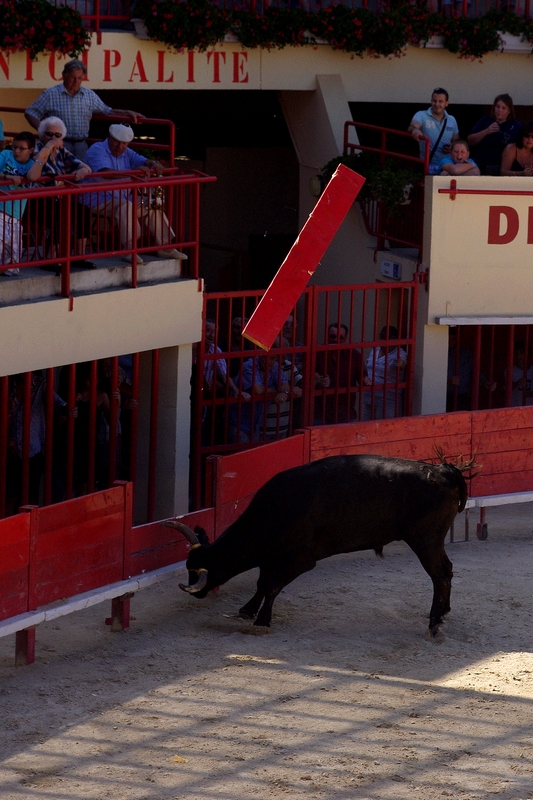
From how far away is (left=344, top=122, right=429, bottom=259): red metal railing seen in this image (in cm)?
1391

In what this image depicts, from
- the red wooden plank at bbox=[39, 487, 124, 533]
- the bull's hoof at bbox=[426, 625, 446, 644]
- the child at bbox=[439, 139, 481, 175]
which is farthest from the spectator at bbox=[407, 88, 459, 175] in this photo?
the red wooden plank at bbox=[39, 487, 124, 533]

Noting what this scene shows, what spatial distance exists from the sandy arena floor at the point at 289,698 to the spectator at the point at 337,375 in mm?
2366

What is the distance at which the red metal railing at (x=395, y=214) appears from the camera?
13906 mm

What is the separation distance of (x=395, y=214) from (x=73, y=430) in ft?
15.6

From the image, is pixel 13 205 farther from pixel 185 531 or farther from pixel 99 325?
pixel 185 531

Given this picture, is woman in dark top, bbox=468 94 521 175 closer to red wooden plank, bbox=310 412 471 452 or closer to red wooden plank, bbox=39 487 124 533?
red wooden plank, bbox=310 412 471 452

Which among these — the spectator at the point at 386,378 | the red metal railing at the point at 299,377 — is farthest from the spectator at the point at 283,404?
the spectator at the point at 386,378

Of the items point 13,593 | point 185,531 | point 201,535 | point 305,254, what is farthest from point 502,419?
point 13,593

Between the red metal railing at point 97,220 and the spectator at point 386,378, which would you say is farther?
the spectator at point 386,378

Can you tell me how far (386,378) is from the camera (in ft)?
44.2

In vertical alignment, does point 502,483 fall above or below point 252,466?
below

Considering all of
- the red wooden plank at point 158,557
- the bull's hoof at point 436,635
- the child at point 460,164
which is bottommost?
the bull's hoof at point 436,635

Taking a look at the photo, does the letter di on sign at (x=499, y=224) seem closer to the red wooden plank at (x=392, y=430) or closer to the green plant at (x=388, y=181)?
the green plant at (x=388, y=181)

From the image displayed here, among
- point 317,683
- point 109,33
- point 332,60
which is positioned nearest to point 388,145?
point 332,60
